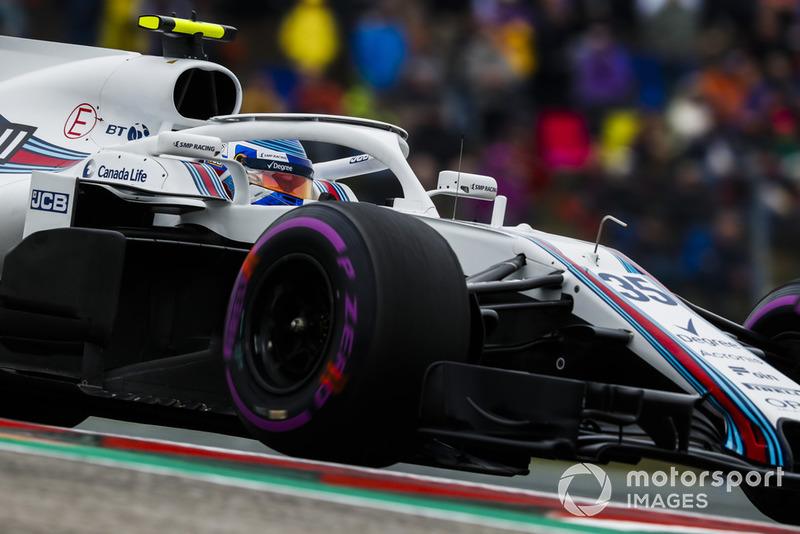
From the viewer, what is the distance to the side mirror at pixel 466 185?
18.4 ft

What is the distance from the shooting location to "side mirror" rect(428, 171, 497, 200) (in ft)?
18.4

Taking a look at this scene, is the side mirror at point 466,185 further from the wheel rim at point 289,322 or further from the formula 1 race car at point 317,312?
the wheel rim at point 289,322

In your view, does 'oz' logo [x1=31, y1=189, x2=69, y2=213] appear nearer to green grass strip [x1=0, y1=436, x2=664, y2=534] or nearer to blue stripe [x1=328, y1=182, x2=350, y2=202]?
green grass strip [x1=0, y1=436, x2=664, y2=534]

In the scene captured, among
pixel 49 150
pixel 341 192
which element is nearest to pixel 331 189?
pixel 341 192

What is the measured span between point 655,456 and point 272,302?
136cm

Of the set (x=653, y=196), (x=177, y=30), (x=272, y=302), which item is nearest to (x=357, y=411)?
(x=272, y=302)

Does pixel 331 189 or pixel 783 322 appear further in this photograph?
pixel 331 189

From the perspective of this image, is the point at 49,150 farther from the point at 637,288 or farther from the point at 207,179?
the point at 637,288

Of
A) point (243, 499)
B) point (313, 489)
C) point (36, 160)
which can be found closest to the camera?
point (243, 499)

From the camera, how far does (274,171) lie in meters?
5.81

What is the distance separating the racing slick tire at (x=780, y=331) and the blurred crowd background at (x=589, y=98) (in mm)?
3088

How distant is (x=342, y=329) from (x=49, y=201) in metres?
1.96

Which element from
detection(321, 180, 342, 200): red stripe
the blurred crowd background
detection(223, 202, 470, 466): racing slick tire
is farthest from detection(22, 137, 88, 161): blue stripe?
the blurred crowd background

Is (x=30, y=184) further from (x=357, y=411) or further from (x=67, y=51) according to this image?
(x=357, y=411)
